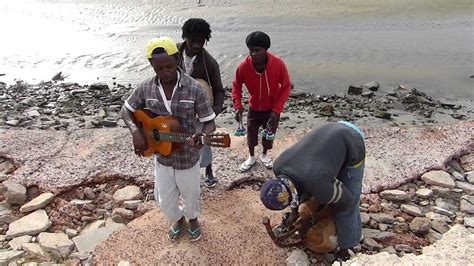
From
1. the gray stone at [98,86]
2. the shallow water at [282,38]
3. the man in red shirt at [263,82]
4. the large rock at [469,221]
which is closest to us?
the large rock at [469,221]

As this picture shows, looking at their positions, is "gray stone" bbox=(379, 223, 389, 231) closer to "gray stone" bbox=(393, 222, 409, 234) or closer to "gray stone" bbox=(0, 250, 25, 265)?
"gray stone" bbox=(393, 222, 409, 234)

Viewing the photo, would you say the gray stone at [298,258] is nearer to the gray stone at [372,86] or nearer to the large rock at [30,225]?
the large rock at [30,225]

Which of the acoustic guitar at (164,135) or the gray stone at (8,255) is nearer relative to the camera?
the acoustic guitar at (164,135)

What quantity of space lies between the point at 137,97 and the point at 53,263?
1.48 metres

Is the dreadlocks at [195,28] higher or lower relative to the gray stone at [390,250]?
higher

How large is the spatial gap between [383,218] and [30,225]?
3041 mm

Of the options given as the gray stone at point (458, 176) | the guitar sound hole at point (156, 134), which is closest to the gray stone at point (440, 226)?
the gray stone at point (458, 176)

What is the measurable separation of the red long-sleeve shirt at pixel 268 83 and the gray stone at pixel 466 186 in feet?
6.07

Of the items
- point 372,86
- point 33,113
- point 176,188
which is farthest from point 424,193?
point 33,113

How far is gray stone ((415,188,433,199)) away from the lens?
13.4ft

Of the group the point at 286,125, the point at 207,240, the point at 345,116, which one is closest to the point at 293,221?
the point at 207,240

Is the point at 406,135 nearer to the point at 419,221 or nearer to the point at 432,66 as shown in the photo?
the point at 419,221

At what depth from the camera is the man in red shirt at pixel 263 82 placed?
12.9 ft

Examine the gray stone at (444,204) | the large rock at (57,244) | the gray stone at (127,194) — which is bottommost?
the gray stone at (444,204)
